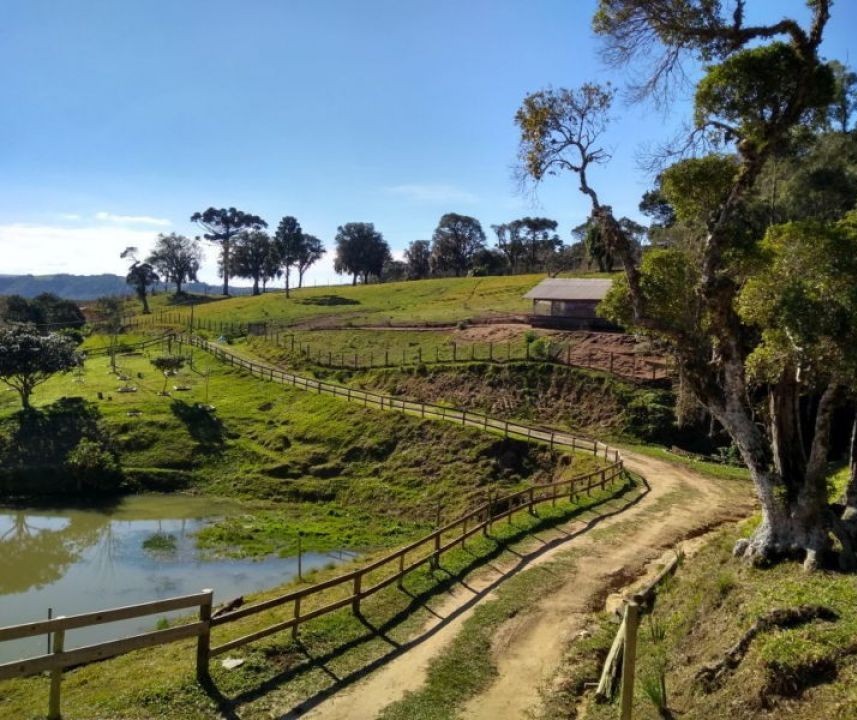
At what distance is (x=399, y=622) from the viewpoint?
13.9 metres

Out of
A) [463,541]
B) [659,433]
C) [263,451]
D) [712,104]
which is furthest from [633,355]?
[712,104]

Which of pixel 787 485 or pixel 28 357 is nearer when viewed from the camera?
pixel 787 485

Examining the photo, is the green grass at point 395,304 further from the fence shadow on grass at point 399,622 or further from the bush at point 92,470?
the fence shadow on grass at point 399,622

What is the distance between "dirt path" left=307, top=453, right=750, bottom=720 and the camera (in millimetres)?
10781

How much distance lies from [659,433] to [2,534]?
32.9 m

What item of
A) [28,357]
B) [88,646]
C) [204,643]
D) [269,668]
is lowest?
[269,668]

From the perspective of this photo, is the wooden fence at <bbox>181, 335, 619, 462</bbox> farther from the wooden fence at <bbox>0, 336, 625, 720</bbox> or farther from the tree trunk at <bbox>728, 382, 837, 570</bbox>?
the tree trunk at <bbox>728, 382, 837, 570</bbox>

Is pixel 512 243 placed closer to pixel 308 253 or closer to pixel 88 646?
pixel 308 253

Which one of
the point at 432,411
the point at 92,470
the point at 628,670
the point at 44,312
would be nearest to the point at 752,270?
the point at 628,670

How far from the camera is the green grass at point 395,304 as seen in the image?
69.6 m

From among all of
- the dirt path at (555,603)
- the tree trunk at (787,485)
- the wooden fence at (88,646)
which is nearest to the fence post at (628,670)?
the dirt path at (555,603)

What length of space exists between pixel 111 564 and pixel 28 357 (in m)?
24.9

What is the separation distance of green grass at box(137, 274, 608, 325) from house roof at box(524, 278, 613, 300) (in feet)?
28.0

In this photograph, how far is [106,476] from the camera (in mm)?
36219
